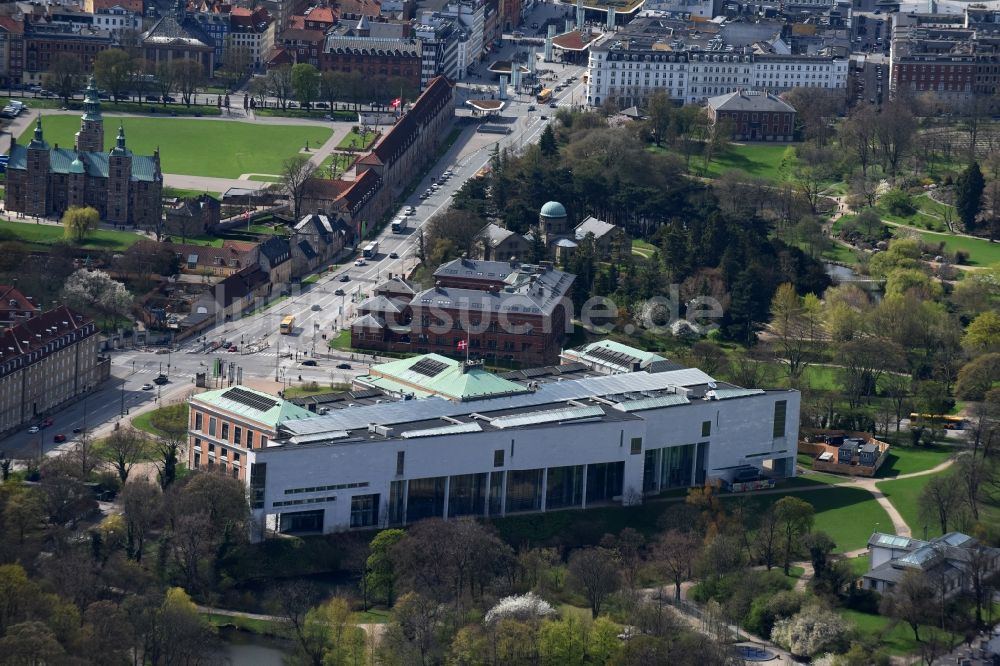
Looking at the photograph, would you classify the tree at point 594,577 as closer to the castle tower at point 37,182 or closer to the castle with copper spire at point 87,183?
the castle with copper spire at point 87,183

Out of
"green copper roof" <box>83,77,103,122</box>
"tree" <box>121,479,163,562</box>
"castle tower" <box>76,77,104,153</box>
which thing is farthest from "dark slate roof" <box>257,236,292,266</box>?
"tree" <box>121,479,163,562</box>

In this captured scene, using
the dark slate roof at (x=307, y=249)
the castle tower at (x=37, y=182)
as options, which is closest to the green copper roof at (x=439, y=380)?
the dark slate roof at (x=307, y=249)

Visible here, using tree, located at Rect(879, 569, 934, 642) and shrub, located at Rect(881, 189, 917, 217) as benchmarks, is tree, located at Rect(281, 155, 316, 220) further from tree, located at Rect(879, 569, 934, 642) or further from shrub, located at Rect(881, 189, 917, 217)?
tree, located at Rect(879, 569, 934, 642)

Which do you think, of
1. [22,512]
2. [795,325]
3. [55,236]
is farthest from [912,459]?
[55,236]

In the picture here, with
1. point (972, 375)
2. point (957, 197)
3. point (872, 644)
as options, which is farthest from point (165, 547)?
point (957, 197)

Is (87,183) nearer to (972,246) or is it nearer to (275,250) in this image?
(275,250)

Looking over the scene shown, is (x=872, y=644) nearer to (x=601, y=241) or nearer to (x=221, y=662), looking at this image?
(x=221, y=662)
